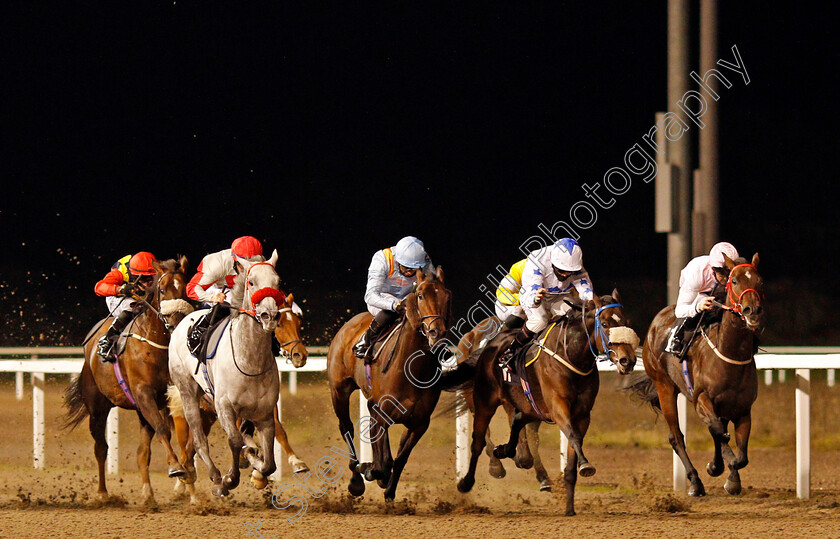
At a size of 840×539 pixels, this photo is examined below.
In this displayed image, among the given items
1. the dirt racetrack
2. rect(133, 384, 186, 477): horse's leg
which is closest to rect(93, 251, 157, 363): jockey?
rect(133, 384, 186, 477): horse's leg

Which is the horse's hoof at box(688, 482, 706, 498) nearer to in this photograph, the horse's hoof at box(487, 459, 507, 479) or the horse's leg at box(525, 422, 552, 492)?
the horse's leg at box(525, 422, 552, 492)

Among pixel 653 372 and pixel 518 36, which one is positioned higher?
pixel 518 36

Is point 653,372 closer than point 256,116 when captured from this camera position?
Yes

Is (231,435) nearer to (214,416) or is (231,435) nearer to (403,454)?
(403,454)

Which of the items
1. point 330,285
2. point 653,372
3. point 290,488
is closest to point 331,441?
point 290,488

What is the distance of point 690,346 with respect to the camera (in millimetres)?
7219

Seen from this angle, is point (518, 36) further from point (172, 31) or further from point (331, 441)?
point (331, 441)

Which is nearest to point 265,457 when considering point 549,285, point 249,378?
point 249,378

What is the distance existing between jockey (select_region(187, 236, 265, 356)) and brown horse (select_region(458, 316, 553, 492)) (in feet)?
6.09

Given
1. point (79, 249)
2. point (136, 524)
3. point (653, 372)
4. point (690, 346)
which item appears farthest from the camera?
point (79, 249)

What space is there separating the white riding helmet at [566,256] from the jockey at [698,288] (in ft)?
2.18

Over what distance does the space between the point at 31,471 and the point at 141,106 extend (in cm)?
1360

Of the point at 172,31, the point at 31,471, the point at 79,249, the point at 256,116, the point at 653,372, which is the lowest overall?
the point at 31,471

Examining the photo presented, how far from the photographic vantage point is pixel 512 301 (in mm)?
7715
